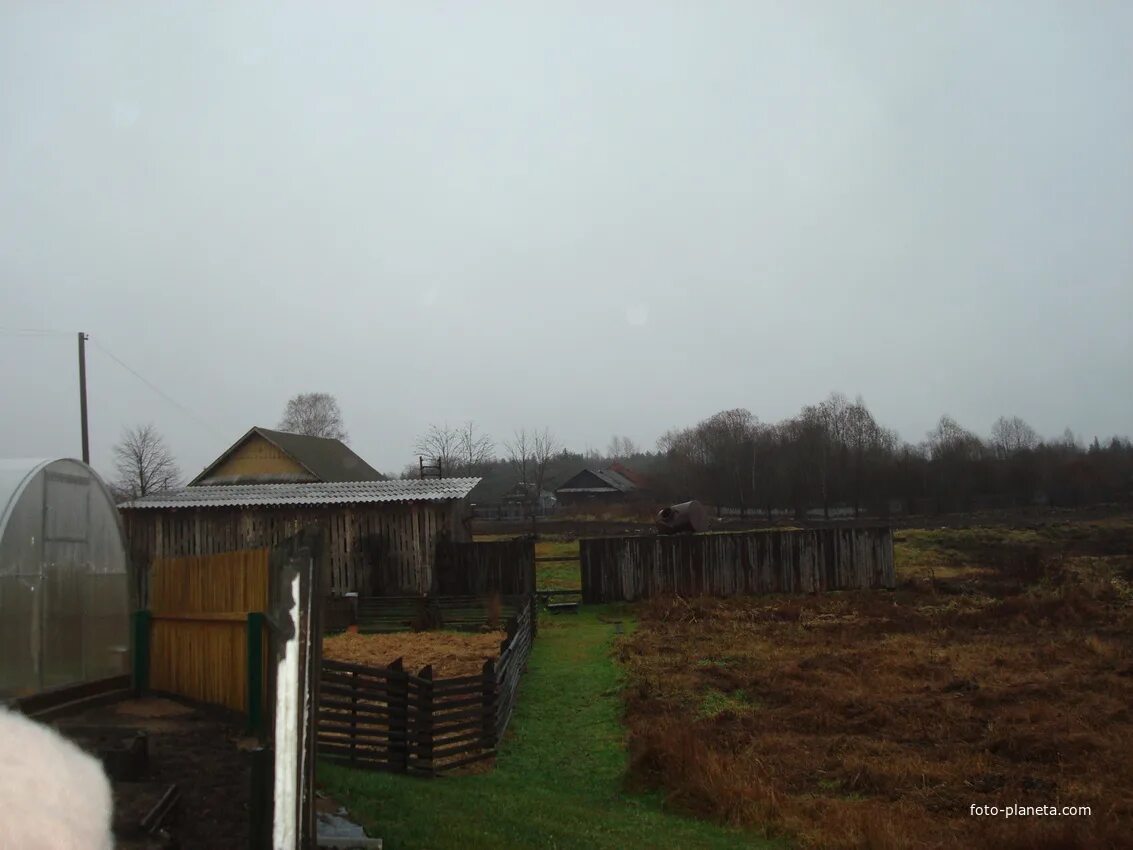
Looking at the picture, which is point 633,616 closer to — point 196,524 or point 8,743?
point 196,524

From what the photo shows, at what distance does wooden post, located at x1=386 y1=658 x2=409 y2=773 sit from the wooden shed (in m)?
15.4

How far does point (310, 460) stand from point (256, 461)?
93.4 inches

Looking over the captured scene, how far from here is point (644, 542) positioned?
2658cm

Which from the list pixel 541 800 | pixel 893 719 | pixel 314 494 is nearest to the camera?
pixel 541 800

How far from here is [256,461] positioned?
43781mm

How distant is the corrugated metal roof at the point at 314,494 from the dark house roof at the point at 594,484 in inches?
2678

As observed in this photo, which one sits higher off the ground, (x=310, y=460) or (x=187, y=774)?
(x=310, y=460)

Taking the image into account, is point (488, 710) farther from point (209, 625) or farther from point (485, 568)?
point (485, 568)

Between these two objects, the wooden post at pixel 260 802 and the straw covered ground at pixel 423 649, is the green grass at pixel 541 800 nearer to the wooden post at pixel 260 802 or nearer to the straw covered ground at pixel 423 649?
the wooden post at pixel 260 802

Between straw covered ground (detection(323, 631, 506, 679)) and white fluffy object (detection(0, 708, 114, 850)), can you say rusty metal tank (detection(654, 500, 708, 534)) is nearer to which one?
straw covered ground (detection(323, 631, 506, 679))

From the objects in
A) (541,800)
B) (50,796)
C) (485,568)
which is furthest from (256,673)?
(485,568)

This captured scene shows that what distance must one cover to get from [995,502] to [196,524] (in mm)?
62250

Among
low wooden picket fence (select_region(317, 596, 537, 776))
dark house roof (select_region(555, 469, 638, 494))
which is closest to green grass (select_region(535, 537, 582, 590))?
low wooden picket fence (select_region(317, 596, 537, 776))

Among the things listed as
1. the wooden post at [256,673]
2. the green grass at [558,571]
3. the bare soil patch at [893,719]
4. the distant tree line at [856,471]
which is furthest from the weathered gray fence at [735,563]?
the distant tree line at [856,471]
